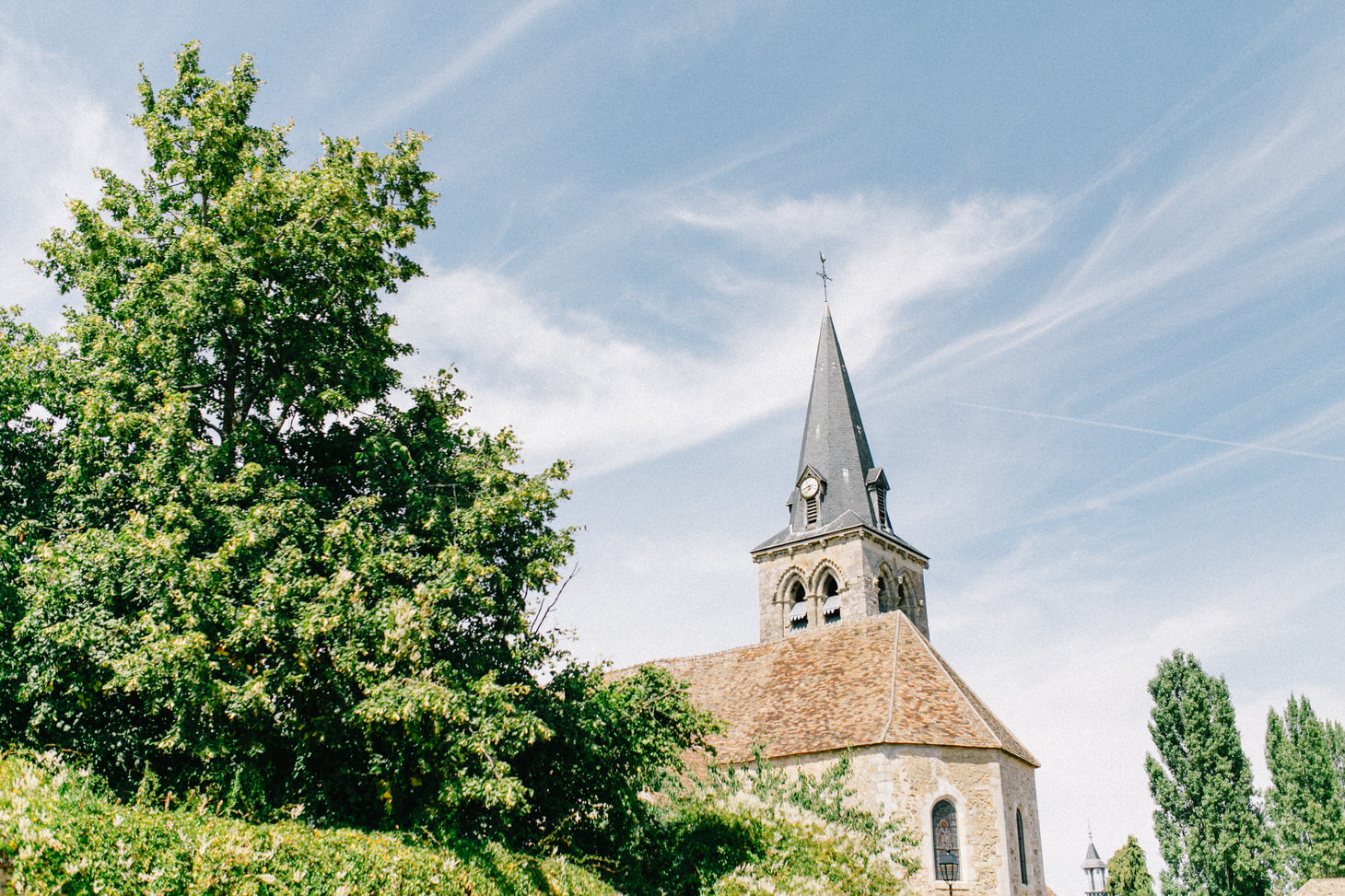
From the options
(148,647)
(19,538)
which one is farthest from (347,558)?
(19,538)

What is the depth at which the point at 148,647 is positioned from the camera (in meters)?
9.70

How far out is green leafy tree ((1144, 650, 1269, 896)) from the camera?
3056 cm

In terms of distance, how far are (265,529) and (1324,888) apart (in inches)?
1616

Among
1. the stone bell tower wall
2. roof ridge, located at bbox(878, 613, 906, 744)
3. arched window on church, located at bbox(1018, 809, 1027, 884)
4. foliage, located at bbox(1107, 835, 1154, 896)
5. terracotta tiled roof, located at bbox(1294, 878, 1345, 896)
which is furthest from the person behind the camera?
foliage, located at bbox(1107, 835, 1154, 896)

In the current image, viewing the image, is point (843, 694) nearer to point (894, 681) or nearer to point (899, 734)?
point (894, 681)

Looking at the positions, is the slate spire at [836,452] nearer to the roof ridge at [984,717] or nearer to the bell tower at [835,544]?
the bell tower at [835,544]

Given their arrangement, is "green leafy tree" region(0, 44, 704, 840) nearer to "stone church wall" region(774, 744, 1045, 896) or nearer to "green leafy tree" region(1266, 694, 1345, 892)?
"stone church wall" region(774, 744, 1045, 896)

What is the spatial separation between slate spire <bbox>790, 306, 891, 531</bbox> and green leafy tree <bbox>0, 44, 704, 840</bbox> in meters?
23.3

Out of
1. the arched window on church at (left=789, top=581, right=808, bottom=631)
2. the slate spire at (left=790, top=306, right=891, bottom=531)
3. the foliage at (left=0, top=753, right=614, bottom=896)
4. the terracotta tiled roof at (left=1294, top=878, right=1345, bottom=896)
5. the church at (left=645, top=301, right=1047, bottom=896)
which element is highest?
the slate spire at (left=790, top=306, right=891, bottom=531)

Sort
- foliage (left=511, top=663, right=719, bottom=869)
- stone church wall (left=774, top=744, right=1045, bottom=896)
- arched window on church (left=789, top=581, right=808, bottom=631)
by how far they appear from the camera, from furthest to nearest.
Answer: arched window on church (left=789, top=581, right=808, bottom=631) < stone church wall (left=774, top=744, right=1045, bottom=896) < foliage (left=511, top=663, right=719, bottom=869)

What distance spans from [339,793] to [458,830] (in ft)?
5.17

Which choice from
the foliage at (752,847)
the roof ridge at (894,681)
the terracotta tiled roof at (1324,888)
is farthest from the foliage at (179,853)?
the terracotta tiled roof at (1324,888)

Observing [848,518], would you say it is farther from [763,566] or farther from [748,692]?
[748,692]

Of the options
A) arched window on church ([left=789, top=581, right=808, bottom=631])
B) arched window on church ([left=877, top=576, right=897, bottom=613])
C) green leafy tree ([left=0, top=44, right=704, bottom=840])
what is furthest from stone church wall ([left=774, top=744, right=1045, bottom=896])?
arched window on church ([left=789, top=581, right=808, bottom=631])
